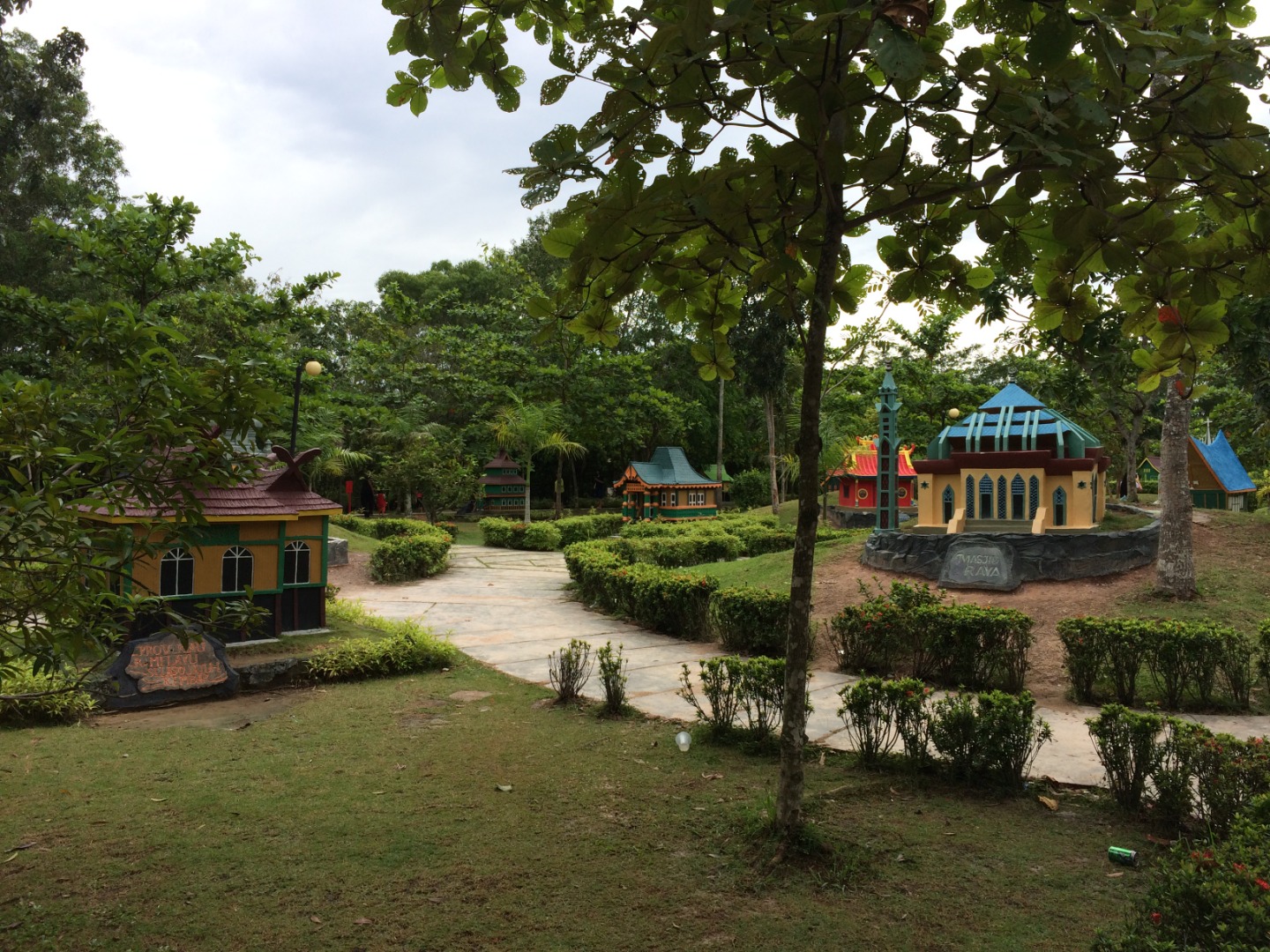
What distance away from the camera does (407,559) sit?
51.2 ft

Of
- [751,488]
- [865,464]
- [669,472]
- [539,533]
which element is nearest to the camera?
[539,533]

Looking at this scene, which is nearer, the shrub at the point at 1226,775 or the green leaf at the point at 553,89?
the green leaf at the point at 553,89

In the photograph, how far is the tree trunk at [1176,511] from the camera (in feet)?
30.1

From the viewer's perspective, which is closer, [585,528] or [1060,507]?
[1060,507]

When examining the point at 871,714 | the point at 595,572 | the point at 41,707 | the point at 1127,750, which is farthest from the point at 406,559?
the point at 1127,750

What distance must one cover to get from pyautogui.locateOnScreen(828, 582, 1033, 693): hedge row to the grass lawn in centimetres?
269

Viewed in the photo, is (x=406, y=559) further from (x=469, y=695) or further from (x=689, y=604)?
(x=469, y=695)

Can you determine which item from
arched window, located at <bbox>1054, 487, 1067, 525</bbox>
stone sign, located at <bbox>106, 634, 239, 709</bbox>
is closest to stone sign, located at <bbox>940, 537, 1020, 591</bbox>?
arched window, located at <bbox>1054, 487, 1067, 525</bbox>

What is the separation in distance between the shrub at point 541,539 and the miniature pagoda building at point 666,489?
176 inches

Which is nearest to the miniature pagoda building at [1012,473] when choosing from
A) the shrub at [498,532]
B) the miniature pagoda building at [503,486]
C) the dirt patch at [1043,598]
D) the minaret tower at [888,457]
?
the minaret tower at [888,457]

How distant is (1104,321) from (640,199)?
6.96 metres

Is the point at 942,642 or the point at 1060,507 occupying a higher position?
the point at 1060,507

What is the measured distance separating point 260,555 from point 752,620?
218 inches

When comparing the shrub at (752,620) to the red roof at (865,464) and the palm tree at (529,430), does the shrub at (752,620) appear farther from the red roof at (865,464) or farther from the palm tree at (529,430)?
the palm tree at (529,430)
